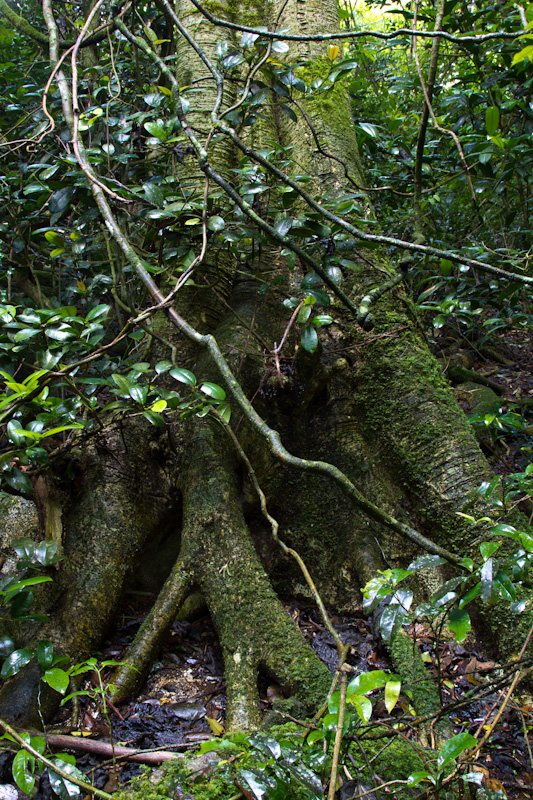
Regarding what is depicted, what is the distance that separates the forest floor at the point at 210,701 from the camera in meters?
1.36

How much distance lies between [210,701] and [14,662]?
0.70 meters

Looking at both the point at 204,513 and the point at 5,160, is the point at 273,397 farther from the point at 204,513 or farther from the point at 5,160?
the point at 5,160

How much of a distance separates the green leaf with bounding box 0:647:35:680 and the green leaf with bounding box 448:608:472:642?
42.9 inches

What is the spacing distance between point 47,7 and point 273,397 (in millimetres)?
1869

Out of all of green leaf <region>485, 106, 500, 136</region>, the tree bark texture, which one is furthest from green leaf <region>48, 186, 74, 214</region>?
green leaf <region>485, 106, 500, 136</region>

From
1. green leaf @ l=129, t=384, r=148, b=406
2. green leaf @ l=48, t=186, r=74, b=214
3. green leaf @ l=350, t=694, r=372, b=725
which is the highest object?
green leaf @ l=48, t=186, r=74, b=214

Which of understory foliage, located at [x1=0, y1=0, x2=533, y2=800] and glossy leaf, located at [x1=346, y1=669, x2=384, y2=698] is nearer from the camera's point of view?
glossy leaf, located at [x1=346, y1=669, x2=384, y2=698]

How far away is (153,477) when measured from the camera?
207 centimetres

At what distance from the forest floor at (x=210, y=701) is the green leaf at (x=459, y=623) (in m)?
0.29

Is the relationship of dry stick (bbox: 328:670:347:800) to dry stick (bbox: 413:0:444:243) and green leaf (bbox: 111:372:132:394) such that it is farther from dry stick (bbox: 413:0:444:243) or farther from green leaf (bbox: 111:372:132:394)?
dry stick (bbox: 413:0:444:243)

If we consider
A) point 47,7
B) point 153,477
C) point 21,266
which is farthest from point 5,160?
point 153,477

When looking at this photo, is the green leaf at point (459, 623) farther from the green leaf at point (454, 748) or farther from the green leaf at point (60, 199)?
the green leaf at point (60, 199)

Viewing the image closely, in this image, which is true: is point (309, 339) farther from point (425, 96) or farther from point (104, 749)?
point (104, 749)

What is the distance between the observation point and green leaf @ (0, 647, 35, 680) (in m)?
1.26
